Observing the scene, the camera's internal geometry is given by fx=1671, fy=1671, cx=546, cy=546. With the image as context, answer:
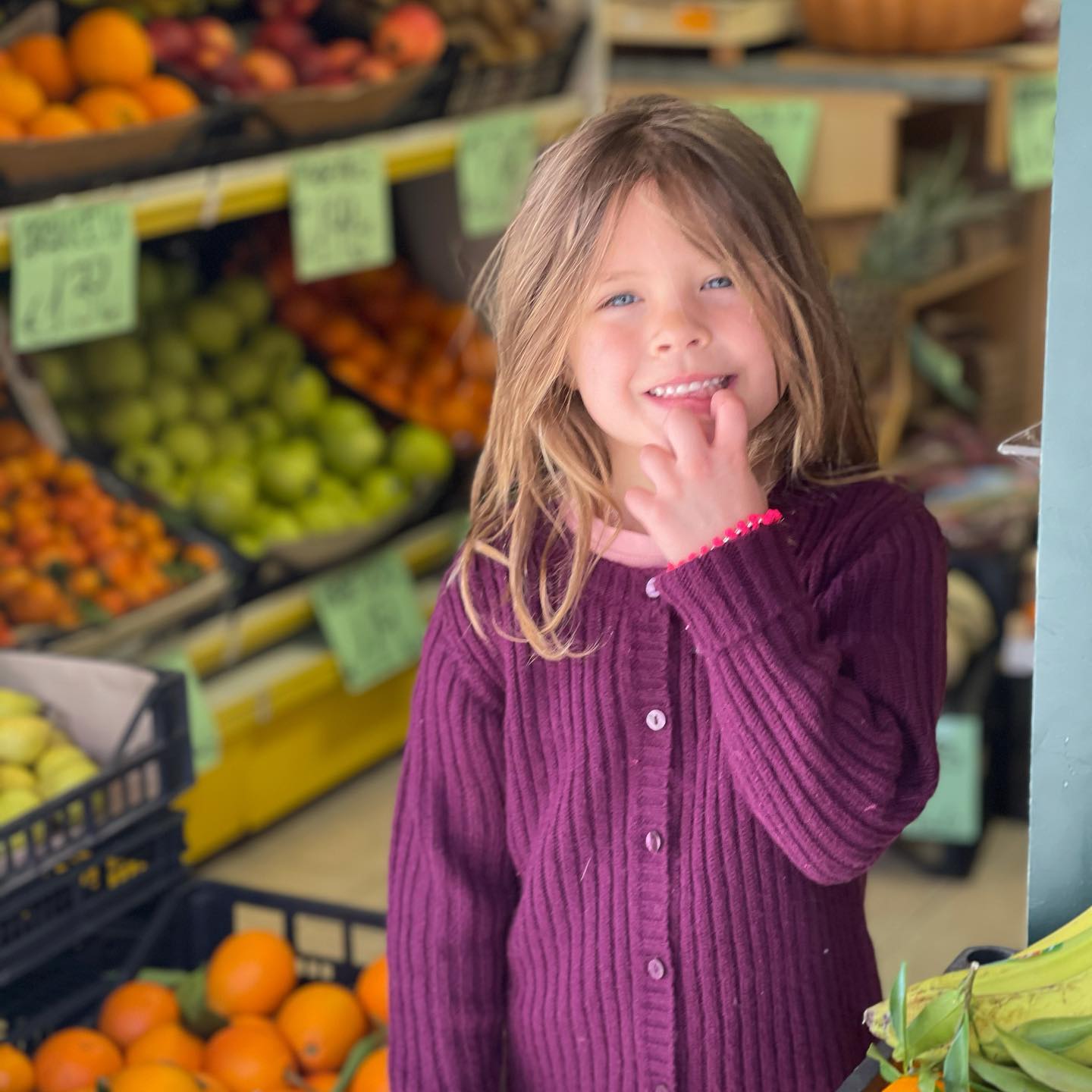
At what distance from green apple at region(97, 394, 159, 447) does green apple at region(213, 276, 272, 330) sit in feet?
1.08

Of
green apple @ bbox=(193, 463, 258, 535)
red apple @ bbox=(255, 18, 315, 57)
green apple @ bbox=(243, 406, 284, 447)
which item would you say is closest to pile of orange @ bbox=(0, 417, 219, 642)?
green apple @ bbox=(193, 463, 258, 535)

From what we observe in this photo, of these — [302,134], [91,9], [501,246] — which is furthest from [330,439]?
[501,246]

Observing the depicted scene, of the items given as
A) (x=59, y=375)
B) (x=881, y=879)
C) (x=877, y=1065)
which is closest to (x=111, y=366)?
(x=59, y=375)

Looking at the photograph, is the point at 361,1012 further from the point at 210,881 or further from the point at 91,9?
the point at 91,9

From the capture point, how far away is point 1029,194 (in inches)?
150

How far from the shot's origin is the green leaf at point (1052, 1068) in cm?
80

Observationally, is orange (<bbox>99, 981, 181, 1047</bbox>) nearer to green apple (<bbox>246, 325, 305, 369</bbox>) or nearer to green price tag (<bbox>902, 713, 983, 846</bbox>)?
green price tag (<bbox>902, 713, 983, 846</bbox>)

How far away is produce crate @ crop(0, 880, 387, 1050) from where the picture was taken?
1700 mm

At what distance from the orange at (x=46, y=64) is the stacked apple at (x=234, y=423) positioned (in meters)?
0.45

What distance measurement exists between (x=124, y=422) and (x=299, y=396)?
0.34m

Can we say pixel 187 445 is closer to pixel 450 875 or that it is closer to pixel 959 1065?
pixel 450 875

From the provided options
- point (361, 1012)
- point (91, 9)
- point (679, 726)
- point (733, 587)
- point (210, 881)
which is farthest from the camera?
point (91, 9)

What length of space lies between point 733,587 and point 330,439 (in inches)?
79.1

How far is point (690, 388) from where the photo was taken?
1.09 metres
